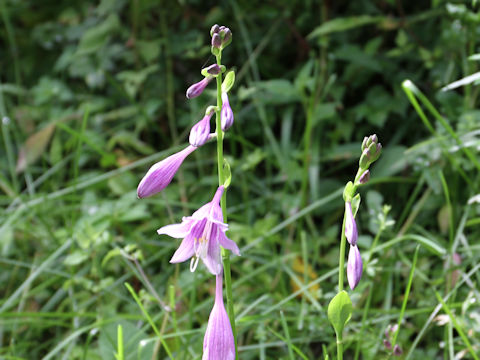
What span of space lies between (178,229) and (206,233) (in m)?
0.06

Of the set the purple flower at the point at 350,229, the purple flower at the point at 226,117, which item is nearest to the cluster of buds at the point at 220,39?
→ the purple flower at the point at 226,117

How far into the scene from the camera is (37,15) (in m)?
3.54

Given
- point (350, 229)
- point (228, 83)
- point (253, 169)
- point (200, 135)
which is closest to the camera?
point (350, 229)

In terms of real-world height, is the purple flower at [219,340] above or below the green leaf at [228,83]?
below

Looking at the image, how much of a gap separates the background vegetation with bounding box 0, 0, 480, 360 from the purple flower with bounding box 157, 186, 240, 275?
1.94 feet

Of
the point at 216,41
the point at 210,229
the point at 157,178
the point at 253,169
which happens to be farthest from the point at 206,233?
the point at 253,169

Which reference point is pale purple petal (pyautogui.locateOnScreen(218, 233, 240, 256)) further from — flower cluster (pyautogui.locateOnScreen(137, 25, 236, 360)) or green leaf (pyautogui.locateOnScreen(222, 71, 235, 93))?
green leaf (pyautogui.locateOnScreen(222, 71, 235, 93))

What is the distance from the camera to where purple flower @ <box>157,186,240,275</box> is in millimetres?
1071

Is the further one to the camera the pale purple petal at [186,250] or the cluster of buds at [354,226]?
the pale purple petal at [186,250]

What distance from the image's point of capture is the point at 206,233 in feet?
3.67

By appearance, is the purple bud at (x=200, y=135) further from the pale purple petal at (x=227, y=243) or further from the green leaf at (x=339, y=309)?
the green leaf at (x=339, y=309)

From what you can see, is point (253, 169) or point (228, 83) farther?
point (253, 169)

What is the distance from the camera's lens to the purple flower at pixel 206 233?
1.07 meters

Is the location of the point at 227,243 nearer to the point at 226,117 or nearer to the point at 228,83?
the point at 226,117
